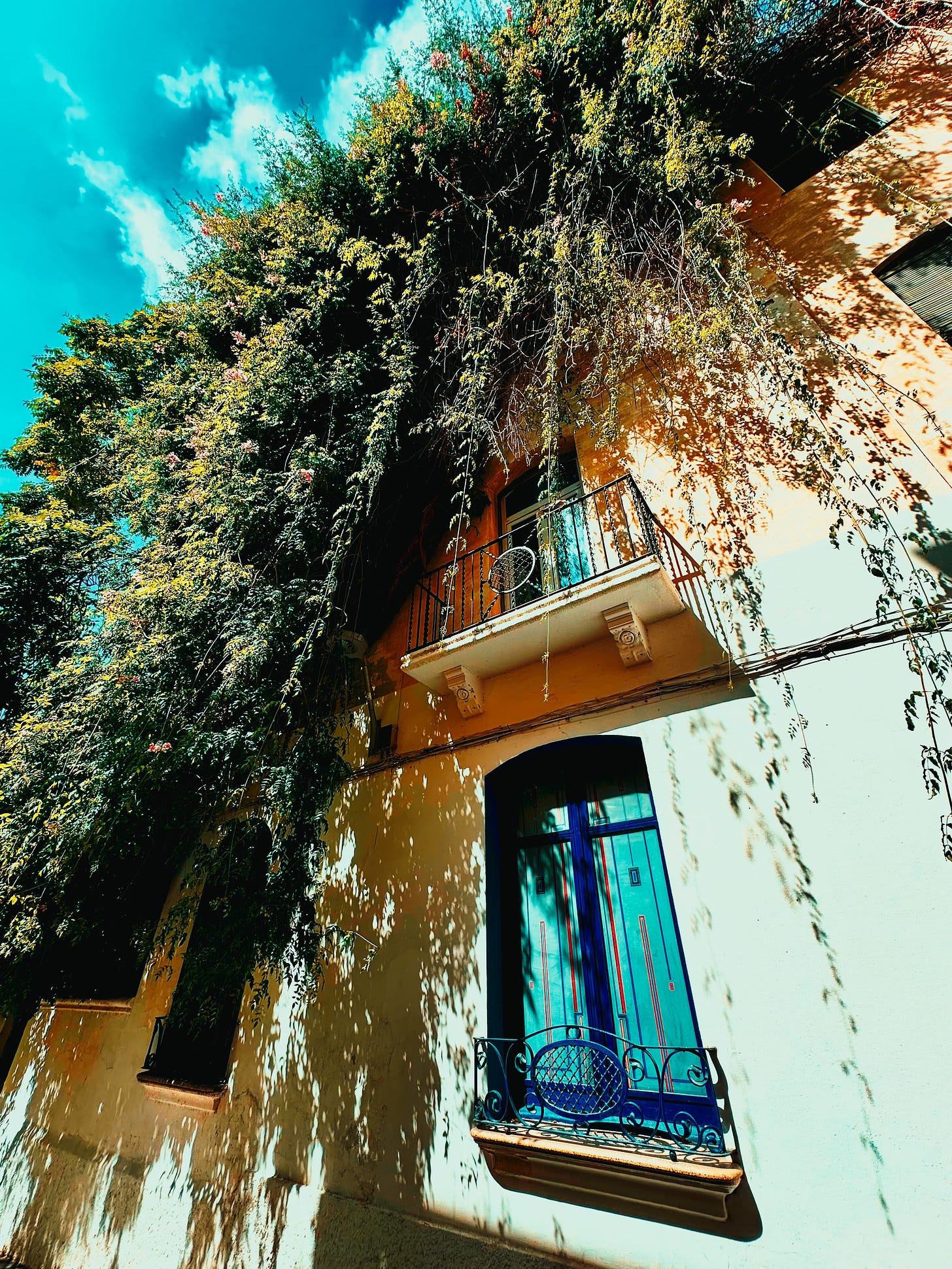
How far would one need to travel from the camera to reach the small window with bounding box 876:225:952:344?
4059 mm

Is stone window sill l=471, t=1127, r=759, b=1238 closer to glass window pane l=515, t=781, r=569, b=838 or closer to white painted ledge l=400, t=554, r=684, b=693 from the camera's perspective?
glass window pane l=515, t=781, r=569, b=838

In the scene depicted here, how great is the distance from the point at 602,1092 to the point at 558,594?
10.9 feet

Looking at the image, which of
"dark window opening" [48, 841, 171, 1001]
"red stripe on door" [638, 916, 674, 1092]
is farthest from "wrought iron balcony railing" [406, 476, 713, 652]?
"dark window opening" [48, 841, 171, 1001]

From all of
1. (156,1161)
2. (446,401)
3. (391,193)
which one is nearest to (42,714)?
(156,1161)

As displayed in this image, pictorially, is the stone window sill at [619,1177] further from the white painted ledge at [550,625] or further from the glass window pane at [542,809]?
the white painted ledge at [550,625]

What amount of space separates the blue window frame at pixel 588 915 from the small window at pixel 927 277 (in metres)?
4.18

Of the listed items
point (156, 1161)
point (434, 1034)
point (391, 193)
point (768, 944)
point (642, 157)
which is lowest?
point (156, 1161)

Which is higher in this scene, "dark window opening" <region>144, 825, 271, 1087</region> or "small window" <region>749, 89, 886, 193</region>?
"small window" <region>749, 89, 886, 193</region>

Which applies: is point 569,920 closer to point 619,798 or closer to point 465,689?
point 619,798

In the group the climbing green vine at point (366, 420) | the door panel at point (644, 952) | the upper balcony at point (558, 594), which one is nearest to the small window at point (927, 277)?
the climbing green vine at point (366, 420)

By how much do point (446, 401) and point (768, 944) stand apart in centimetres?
605

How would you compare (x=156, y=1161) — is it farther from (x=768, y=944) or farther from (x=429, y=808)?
(x=768, y=944)

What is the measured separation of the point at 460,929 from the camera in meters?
4.11

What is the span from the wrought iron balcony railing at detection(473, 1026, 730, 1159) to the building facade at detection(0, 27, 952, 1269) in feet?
0.09
